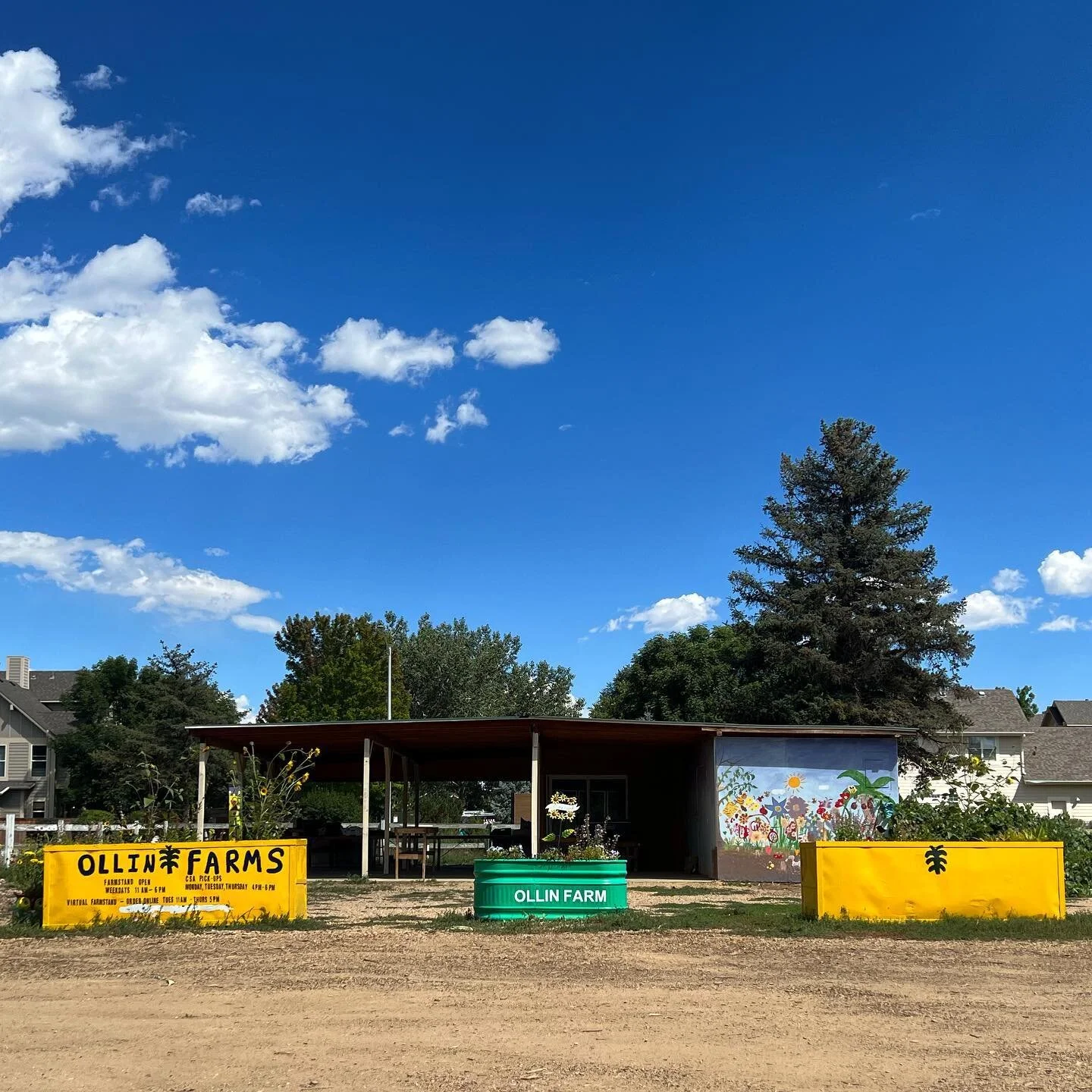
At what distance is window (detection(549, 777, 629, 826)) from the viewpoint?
95.5 ft

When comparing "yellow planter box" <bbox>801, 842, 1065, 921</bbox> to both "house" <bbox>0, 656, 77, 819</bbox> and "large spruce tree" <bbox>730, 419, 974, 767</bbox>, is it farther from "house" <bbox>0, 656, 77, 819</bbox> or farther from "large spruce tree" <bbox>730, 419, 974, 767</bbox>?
"house" <bbox>0, 656, 77, 819</bbox>

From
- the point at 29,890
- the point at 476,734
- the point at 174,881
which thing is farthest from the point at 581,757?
the point at 29,890

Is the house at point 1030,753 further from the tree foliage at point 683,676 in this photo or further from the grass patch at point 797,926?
the grass patch at point 797,926

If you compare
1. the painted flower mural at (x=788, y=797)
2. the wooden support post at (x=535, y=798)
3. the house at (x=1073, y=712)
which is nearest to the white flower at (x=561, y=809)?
the wooden support post at (x=535, y=798)

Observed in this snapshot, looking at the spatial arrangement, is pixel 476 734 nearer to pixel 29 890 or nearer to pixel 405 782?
pixel 405 782

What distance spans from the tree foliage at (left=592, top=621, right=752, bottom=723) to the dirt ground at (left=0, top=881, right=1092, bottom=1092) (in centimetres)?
3387

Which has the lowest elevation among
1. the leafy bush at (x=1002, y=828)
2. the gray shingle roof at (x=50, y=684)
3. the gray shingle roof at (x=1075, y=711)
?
the leafy bush at (x=1002, y=828)

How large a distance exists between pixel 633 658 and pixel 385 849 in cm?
2974

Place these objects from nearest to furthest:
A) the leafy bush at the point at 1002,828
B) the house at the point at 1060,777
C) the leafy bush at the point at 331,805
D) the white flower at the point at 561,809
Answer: the white flower at the point at 561,809
the leafy bush at the point at 1002,828
the leafy bush at the point at 331,805
the house at the point at 1060,777

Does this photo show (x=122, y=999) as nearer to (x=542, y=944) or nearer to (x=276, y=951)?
(x=276, y=951)

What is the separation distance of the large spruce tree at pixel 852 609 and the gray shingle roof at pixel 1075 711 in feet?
77.2

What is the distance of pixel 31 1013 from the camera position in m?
7.80

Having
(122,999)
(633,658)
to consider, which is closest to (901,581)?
(633,658)

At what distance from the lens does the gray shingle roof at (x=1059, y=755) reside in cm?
4553
